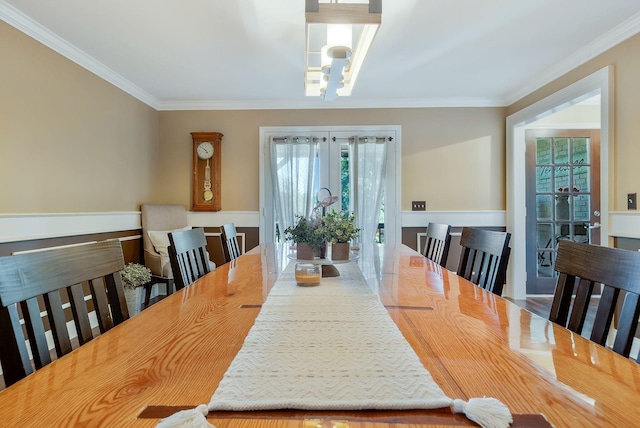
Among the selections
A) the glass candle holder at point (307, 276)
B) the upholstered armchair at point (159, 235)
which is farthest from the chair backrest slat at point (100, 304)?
the upholstered armchair at point (159, 235)

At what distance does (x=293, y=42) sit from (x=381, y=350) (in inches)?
96.5

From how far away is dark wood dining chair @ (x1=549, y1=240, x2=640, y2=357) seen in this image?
80 centimetres

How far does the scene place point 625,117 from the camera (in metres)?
2.44

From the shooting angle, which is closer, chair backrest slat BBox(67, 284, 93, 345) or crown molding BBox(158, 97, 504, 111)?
chair backrest slat BBox(67, 284, 93, 345)

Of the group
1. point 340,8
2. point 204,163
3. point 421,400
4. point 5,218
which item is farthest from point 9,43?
point 421,400

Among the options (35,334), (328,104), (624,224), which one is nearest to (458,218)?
(624,224)

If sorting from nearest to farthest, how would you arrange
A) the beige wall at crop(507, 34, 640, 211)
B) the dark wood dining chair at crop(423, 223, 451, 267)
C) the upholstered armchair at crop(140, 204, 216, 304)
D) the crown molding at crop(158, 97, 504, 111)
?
the dark wood dining chair at crop(423, 223, 451, 267)
the beige wall at crop(507, 34, 640, 211)
the upholstered armchair at crop(140, 204, 216, 304)
the crown molding at crop(158, 97, 504, 111)

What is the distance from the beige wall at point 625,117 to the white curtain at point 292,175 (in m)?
2.67

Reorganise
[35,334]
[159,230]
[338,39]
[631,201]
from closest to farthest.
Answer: [35,334]
[338,39]
[631,201]
[159,230]

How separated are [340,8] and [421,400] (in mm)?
1419

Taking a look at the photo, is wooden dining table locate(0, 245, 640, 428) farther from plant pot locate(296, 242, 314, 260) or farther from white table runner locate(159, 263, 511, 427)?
plant pot locate(296, 242, 314, 260)

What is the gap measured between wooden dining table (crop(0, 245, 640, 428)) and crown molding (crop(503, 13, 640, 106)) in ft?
8.36

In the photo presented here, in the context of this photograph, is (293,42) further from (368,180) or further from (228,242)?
(368,180)

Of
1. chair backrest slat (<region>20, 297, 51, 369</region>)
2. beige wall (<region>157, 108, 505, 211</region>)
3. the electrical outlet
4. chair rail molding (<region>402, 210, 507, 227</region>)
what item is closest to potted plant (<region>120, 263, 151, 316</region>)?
beige wall (<region>157, 108, 505, 211</region>)
